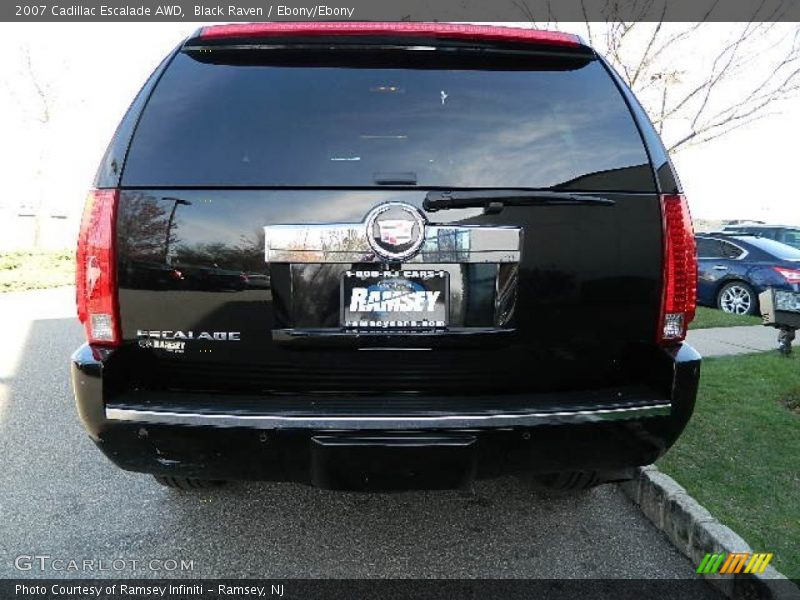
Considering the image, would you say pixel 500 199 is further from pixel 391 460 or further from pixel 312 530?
pixel 312 530

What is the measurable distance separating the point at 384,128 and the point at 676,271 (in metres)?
1.13

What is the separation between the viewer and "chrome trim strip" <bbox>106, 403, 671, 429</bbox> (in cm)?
190

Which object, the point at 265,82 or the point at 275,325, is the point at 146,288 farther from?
the point at 265,82

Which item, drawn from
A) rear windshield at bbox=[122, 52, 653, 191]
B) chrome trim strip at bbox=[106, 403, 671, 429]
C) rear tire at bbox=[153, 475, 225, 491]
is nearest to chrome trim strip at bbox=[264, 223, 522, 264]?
rear windshield at bbox=[122, 52, 653, 191]

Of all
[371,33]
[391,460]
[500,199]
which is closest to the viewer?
[391,460]

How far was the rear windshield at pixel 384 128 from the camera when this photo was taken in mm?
2031

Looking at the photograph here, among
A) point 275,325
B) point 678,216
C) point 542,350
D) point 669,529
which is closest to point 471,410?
point 542,350

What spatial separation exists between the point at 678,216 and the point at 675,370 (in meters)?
0.53

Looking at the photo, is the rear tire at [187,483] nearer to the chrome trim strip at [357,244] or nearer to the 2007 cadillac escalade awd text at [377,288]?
the 2007 cadillac escalade awd text at [377,288]

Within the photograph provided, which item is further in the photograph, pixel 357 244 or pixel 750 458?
pixel 750 458

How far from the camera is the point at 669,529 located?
2.77 meters

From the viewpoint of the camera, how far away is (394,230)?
1.96 metres

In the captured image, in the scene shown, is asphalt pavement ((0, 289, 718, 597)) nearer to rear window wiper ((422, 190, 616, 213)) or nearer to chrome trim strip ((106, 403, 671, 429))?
chrome trim strip ((106, 403, 671, 429))

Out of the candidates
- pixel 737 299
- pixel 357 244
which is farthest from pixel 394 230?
pixel 737 299
